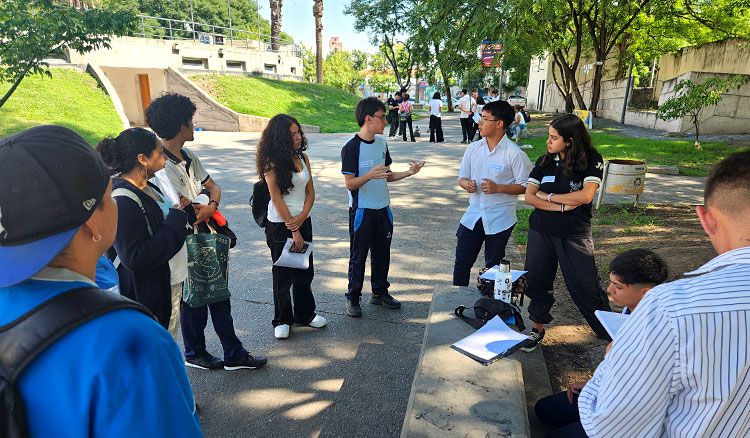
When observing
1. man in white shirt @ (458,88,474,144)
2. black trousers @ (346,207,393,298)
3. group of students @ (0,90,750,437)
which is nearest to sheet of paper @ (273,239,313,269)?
black trousers @ (346,207,393,298)

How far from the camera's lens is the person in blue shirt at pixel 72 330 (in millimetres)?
878

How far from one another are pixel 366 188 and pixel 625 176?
16.6ft

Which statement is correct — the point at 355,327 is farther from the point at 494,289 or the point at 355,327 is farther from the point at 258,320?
the point at 494,289

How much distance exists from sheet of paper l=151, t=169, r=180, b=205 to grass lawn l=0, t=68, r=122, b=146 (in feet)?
44.5

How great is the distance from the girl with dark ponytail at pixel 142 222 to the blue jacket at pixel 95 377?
157cm

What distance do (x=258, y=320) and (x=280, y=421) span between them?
1491 millimetres

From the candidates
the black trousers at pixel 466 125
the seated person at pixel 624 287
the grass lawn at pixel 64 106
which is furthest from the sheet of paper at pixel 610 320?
the grass lawn at pixel 64 106

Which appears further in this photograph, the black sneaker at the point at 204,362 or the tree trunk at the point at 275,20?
the tree trunk at the point at 275,20

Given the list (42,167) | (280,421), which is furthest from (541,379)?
(42,167)

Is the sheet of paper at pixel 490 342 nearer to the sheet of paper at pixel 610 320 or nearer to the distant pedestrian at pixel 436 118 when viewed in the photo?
the sheet of paper at pixel 610 320

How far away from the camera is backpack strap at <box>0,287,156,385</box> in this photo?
0.85m

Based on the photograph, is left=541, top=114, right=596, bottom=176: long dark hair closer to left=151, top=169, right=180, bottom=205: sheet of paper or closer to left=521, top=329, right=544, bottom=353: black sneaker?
left=521, top=329, right=544, bottom=353: black sneaker

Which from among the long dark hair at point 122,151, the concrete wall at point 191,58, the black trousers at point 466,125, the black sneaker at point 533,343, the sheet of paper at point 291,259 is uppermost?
the concrete wall at point 191,58

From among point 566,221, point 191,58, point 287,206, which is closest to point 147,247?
point 287,206
